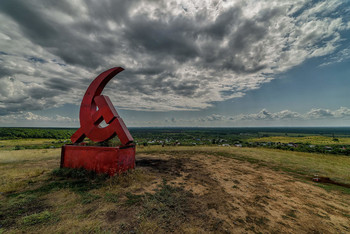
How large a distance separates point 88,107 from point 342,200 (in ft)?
50.9

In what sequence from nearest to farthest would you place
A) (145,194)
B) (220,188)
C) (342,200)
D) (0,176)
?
1. (145,194)
2. (342,200)
3. (220,188)
4. (0,176)

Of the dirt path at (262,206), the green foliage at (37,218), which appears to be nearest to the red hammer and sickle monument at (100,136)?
the dirt path at (262,206)

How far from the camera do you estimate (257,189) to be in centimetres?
803

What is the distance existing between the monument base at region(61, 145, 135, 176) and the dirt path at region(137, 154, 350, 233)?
2.49m

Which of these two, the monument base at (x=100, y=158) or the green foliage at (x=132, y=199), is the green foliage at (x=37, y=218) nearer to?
the green foliage at (x=132, y=199)

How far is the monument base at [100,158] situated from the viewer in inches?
328

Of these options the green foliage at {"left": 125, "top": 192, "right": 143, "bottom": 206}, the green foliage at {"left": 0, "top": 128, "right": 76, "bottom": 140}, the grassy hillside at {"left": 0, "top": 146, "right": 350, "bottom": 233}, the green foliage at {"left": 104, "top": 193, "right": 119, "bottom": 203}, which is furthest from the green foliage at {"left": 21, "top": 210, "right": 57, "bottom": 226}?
the green foliage at {"left": 0, "top": 128, "right": 76, "bottom": 140}

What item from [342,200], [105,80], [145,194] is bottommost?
[342,200]

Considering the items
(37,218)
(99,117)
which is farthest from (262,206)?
(99,117)

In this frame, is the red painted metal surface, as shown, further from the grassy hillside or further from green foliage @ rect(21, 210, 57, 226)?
green foliage @ rect(21, 210, 57, 226)

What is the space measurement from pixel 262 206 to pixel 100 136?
9639 millimetres

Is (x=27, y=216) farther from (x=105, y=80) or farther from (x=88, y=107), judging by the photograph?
(x=105, y=80)

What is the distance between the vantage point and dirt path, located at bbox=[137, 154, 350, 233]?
4848 mm

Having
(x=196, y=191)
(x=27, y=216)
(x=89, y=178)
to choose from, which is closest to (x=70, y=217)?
(x=27, y=216)
